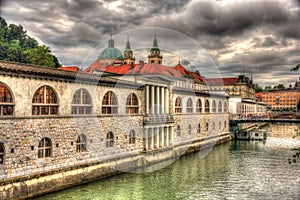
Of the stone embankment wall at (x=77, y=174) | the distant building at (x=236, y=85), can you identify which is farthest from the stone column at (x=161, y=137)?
the distant building at (x=236, y=85)

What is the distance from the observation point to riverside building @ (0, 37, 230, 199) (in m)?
21.4

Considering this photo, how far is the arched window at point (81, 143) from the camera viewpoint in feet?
88.8

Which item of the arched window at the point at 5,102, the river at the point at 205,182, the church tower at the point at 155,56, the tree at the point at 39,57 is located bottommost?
the river at the point at 205,182

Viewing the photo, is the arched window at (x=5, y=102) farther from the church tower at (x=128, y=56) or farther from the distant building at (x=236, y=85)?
the distant building at (x=236, y=85)

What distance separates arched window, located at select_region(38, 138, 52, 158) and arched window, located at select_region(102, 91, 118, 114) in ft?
23.7

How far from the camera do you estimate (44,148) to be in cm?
2384

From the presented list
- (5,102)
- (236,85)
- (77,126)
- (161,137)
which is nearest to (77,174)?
(77,126)

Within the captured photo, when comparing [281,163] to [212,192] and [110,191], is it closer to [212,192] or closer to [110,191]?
[212,192]

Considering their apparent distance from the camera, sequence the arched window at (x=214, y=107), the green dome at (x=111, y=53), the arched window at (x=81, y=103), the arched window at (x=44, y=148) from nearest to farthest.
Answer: the arched window at (x=44, y=148) → the arched window at (x=81, y=103) → the arched window at (x=214, y=107) → the green dome at (x=111, y=53)

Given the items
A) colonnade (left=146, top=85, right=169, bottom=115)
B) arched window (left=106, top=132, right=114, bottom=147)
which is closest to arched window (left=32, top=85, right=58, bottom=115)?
arched window (left=106, top=132, right=114, bottom=147)

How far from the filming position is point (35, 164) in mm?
22828

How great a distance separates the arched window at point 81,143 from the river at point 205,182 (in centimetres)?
300

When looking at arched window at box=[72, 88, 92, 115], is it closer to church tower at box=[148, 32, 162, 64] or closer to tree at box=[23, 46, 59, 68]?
tree at box=[23, 46, 59, 68]

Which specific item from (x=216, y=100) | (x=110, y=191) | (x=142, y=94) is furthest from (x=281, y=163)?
(x=216, y=100)
